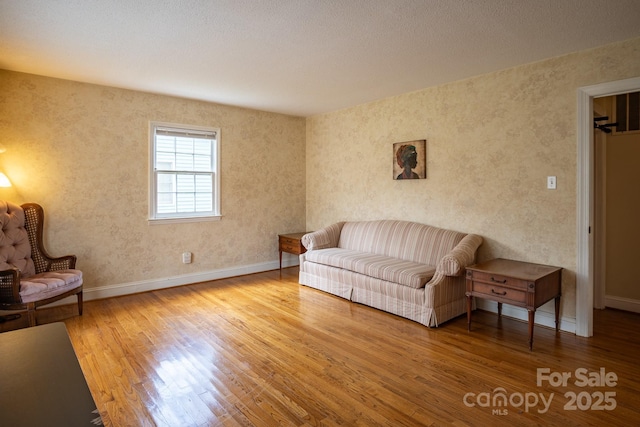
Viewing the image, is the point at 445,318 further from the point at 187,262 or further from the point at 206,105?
the point at 206,105

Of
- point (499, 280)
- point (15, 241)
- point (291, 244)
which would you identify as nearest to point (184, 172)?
point (291, 244)

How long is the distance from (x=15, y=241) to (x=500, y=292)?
464cm

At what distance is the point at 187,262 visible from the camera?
4.95 m

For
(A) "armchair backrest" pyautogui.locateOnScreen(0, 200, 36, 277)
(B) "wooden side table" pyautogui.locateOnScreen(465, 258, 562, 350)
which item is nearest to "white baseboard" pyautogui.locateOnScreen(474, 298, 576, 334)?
(B) "wooden side table" pyautogui.locateOnScreen(465, 258, 562, 350)

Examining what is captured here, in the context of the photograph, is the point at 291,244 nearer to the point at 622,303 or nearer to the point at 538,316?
the point at 538,316

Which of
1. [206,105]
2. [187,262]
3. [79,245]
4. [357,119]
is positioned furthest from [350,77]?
[79,245]

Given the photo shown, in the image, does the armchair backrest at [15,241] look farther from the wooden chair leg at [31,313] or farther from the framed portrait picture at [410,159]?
the framed portrait picture at [410,159]

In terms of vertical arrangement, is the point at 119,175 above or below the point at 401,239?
above

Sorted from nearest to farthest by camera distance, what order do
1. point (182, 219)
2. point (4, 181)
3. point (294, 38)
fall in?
1. point (294, 38)
2. point (4, 181)
3. point (182, 219)

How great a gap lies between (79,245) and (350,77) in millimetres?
3652

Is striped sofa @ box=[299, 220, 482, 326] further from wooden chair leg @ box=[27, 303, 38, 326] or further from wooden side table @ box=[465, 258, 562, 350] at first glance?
wooden chair leg @ box=[27, 303, 38, 326]

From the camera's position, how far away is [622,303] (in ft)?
12.6

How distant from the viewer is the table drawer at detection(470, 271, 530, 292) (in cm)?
292

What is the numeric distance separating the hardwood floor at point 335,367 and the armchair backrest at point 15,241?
61cm
